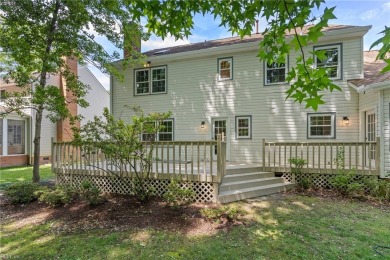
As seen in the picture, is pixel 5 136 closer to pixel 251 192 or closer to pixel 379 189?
pixel 251 192

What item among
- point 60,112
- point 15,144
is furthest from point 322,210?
point 15,144

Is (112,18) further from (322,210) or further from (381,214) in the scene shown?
(381,214)

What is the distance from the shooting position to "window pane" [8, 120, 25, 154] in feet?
49.5

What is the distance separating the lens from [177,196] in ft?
19.4

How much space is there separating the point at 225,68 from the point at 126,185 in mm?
6973

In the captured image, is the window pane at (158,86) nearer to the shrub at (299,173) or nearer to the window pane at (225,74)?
the window pane at (225,74)

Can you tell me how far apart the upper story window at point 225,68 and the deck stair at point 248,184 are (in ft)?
15.2

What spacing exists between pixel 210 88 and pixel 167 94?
7.26 ft

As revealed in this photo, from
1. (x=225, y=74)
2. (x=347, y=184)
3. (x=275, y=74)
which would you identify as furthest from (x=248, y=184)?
(x=225, y=74)

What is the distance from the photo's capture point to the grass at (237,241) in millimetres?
3912

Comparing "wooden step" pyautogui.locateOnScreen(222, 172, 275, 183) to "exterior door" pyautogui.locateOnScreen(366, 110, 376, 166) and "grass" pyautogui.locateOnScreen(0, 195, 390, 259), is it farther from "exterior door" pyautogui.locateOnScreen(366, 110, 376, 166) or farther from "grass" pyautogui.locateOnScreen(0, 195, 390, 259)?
"exterior door" pyautogui.locateOnScreen(366, 110, 376, 166)

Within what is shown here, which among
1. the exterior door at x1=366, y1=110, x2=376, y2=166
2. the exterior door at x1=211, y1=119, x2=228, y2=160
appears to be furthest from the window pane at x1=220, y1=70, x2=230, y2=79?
the exterior door at x1=366, y1=110, x2=376, y2=166

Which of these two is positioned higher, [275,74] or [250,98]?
[275,74]

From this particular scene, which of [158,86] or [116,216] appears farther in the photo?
[158,86]
